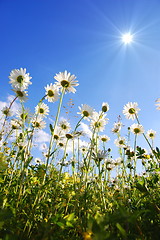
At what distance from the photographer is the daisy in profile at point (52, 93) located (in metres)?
2.26

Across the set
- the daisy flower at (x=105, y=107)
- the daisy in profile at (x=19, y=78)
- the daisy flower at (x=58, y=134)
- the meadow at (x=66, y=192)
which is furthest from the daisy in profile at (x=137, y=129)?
the daisy in profile at (x=19, y=78)

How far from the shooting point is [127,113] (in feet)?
10.8

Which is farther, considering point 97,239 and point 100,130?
point 100,130

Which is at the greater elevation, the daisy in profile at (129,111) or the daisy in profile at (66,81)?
the daisy in profile at (129,111)

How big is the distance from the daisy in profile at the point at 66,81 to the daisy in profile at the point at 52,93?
0.07m

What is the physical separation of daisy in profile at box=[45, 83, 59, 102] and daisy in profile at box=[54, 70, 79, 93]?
0.24 ft

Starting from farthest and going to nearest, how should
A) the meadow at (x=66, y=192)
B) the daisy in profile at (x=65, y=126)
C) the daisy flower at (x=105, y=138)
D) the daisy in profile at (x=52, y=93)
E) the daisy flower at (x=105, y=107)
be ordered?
the daisy flower at (x=105, y=138), the daisy in profile at (x=65, y=126), the daisy flower at (x=105, y=107), the daisy in profile at (x=52, y=93), the meadow at (x=66, y=192)

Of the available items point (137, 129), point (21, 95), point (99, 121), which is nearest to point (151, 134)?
point (137, 129)

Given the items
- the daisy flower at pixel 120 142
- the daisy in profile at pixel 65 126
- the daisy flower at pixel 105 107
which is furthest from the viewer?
the daisy flower at pixel 120 142

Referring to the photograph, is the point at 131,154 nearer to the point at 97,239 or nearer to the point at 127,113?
the point at 127,113

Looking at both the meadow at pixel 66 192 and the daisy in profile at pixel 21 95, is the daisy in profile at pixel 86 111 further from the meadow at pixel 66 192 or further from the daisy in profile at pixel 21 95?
the daisy in profile at pixel 21 95

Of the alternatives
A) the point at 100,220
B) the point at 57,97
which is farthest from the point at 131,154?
the point at 100,220

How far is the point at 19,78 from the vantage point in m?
2.12

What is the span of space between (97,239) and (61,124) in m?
2.25
